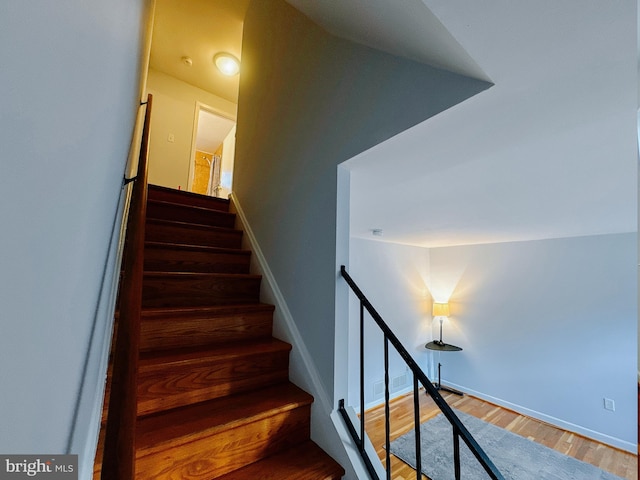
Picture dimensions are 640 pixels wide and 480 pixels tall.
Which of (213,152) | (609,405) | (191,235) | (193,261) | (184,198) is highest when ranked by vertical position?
(213,152)

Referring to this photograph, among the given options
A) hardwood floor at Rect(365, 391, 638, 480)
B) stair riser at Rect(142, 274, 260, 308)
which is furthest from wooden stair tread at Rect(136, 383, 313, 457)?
hardwood floor at Rect(365, 391, 638, 480)

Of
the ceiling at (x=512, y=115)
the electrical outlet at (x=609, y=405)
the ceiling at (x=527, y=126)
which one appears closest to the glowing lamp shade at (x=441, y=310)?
the electrical outlet at (x=609, y=405)

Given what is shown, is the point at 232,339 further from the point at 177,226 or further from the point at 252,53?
the point at 252,53

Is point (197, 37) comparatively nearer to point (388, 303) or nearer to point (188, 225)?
point (188, 225)

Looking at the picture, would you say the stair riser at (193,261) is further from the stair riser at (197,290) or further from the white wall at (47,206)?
the white wall at (47,206)

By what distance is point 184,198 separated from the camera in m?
2.63

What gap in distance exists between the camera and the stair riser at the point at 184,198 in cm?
253

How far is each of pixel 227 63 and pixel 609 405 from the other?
611 centimetres

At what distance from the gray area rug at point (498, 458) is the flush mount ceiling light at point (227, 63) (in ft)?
16.2

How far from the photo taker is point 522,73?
761 mm

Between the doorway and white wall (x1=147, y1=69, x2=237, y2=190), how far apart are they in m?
0.10

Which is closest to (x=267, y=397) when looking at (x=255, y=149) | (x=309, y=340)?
(x=309, y=340)

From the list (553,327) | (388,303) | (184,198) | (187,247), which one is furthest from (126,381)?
(553,327)

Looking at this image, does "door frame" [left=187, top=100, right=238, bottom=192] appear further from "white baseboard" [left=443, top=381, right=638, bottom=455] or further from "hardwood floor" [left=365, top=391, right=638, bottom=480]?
"white baseboard" [left=443, top=381, right=638, bottom=455]
